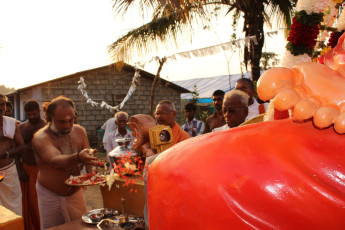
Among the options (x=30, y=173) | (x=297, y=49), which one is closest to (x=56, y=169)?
(x=30, y=173)

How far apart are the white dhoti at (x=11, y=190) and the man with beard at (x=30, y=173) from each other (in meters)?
0.15

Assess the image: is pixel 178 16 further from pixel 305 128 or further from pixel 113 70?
pixel 305 128

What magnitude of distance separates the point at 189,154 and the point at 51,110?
2681 millimetres

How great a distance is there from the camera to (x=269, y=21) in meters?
8.30

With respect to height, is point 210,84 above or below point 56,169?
above

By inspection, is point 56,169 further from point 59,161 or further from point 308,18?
point 308,18

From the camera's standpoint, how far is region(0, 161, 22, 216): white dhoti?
407 cm

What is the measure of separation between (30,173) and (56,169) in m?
1.65

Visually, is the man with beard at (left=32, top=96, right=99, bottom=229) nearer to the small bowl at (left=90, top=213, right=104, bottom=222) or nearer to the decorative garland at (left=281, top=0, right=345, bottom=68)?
the small bowl at (left=90, top=213, right=104, bottom=222)

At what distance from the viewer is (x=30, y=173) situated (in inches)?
174

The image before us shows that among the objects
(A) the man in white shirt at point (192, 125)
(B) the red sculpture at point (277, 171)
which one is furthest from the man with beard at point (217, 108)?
(B) the red sculpture at point (277, 171)

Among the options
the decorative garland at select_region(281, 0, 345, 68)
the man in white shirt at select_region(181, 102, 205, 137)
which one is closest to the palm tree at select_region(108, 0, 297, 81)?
the man in white shirt at select_region(181, 102, 205, 137)

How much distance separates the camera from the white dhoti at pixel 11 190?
13.4ft

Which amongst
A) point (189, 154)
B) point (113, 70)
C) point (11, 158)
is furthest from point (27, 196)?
point (113, 70)
